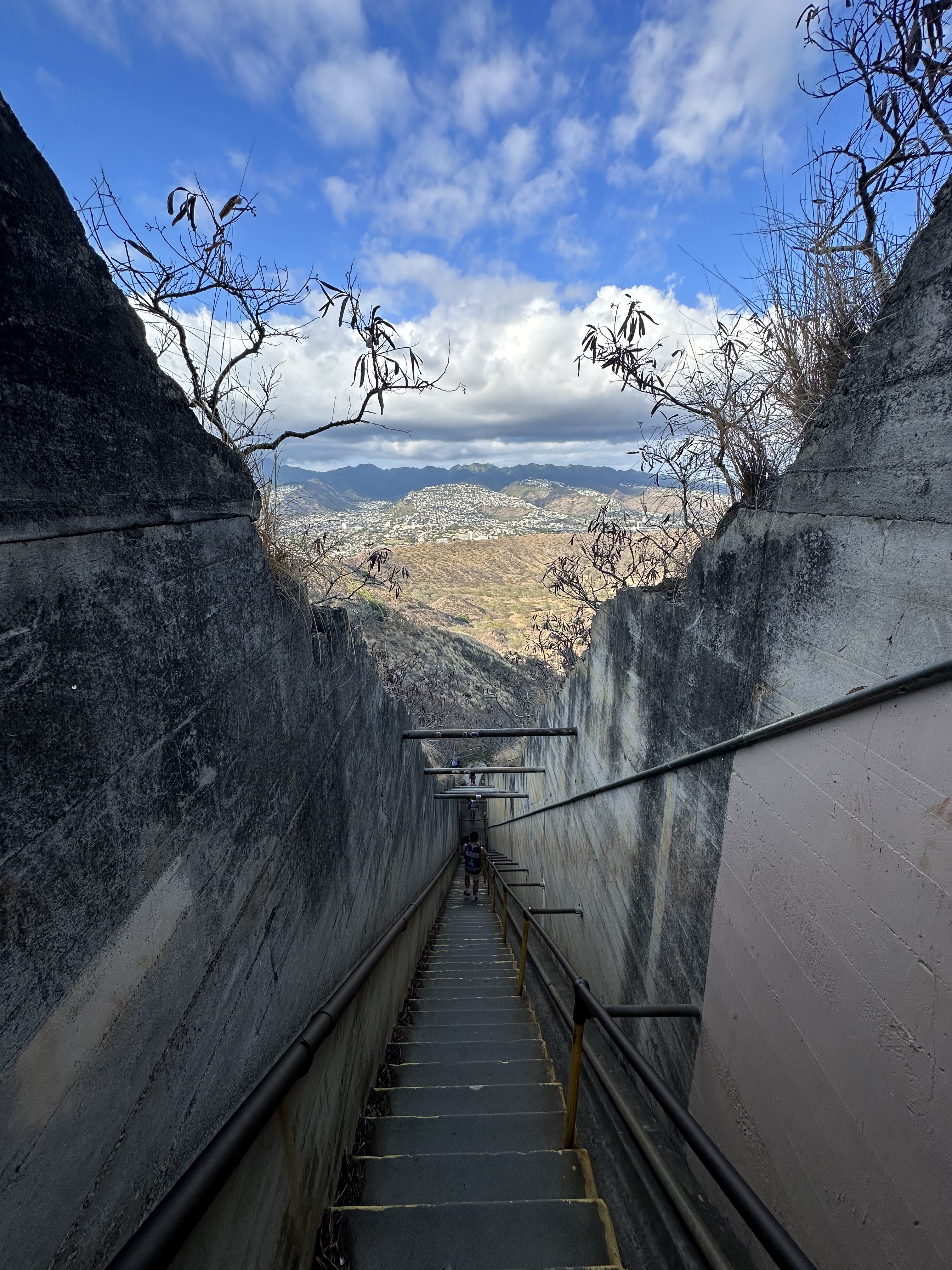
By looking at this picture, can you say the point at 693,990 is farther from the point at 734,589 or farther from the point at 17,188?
the point at 17,188

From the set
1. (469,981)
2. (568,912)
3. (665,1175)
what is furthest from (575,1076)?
(469,981)

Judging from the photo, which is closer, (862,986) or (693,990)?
(862,986)

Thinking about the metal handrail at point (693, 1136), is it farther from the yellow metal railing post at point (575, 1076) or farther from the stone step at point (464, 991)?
the stone step at point (464, 991)

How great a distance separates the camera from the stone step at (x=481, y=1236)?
203 centimetres

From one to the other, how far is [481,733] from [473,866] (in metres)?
7.47

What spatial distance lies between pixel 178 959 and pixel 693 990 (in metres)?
2.38

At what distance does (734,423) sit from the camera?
2520mm

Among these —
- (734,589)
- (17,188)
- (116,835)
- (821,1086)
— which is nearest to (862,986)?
(821,1086)

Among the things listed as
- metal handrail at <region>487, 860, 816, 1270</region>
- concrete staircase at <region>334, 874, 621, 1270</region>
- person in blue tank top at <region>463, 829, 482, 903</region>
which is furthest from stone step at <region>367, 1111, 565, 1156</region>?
person in blue tank top at <region>463, 829, 482, 903</region>

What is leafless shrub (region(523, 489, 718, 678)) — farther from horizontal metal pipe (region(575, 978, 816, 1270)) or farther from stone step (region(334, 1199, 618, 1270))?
stone step (region(334, 1199, 618, 1270))

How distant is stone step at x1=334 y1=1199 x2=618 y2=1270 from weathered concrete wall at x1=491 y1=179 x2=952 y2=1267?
67cm

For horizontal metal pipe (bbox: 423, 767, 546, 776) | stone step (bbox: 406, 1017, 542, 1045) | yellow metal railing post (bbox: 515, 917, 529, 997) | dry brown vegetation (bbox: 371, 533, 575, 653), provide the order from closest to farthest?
stone step (bbox: 406, 1017, 542, 1045) → yellow metal railing post (bbox: 515, 917, 529, 997) → horizontal metal pipe (bbox: 423, 767, 546, 776) → dry brown vegetation (bbox: 371, 533, 575, 653)

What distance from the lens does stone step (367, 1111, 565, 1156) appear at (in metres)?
2.71

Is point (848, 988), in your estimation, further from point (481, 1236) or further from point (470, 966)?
point (470, 966)
